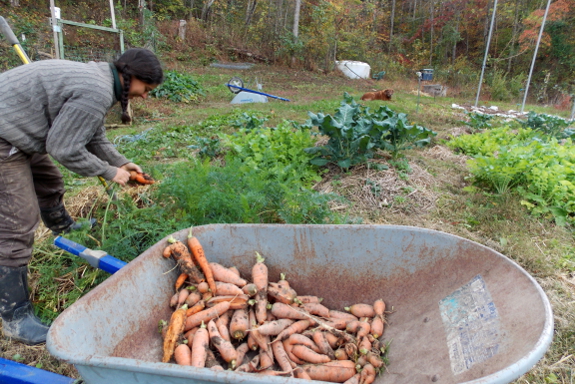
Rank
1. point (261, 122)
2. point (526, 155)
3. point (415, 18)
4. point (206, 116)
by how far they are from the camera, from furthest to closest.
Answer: point (415, 18) < point (206, 116) < point (261, 122) < point (526, 155)

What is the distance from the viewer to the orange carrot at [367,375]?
72.7 inches

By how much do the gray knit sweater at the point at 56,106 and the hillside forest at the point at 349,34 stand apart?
10901 millimetres

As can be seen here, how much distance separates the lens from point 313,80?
51.5ft

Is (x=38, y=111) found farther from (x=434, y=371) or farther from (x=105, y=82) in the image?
(x=434, y=371)

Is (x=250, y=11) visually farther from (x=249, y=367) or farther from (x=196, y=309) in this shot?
(x=249, y=367)

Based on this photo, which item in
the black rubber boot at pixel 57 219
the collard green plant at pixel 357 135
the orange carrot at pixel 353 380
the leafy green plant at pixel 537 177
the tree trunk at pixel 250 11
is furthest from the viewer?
the tree trunk at pixel 250 11

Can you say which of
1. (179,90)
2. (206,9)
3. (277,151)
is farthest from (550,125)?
(206,9)

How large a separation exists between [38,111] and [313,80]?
14573 millimetres

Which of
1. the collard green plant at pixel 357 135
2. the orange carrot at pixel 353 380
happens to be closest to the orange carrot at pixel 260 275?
the orange carrot at pixel 353 380

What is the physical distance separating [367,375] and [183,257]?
1.21 metres

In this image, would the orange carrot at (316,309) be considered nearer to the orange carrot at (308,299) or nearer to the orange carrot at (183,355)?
the orange carrot at (308,299)

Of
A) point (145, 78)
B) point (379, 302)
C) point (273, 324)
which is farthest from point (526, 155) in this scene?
point (145, 78)

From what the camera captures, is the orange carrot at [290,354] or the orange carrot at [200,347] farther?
the orange carrot at [290,354]

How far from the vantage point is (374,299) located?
2.32m
